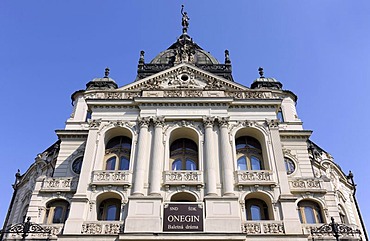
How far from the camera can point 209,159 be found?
1083 inches

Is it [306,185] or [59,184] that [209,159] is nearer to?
[306,185]

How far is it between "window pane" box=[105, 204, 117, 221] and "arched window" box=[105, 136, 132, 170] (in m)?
2.95

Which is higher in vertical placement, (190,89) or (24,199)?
(190,89)

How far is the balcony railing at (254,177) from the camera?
26.8 meters

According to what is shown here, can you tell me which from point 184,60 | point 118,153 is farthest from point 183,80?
point 118,153

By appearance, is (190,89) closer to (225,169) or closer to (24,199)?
(225,169)

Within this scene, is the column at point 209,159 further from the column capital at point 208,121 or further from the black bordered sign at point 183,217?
the black bordered sign at point 183,217

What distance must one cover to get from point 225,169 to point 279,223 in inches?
192

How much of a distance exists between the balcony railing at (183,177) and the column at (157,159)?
591 millimetres

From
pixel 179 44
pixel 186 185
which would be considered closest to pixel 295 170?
pixel 186 185

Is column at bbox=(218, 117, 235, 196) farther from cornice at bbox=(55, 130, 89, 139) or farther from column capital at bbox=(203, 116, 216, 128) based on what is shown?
cornice at bbox=(55, 130, 89, 139)

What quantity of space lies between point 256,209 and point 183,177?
5355mm

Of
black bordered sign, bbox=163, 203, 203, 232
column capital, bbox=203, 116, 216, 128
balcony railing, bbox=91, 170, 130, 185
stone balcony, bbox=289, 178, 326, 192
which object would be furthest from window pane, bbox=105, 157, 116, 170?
stone balcony, bbox=289, 178, 326, 192

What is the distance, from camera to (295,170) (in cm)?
3244
